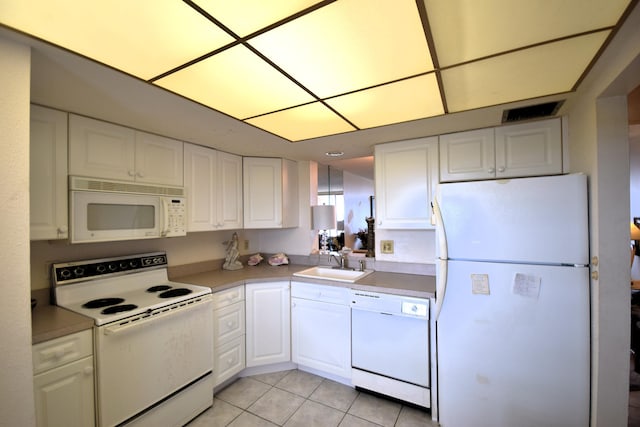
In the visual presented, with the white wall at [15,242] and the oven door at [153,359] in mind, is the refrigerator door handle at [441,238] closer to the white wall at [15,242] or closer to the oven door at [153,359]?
the oven door at [153,359]

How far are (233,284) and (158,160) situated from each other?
1187mm

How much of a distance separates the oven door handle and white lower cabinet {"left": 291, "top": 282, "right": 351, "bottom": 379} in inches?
34.9

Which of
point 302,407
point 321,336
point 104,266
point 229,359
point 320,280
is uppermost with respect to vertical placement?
point 104,266

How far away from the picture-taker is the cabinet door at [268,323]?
244 centimetres

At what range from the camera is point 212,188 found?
2547 mm

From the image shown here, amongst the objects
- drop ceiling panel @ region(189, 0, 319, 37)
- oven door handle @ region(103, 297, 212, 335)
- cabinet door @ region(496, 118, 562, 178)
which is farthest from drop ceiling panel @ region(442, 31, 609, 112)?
oven door handle @ region(103, 297, 212, 335)

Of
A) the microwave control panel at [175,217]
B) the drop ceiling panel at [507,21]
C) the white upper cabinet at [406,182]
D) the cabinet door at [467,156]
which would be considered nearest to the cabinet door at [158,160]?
the microwave control panel at [175,217]

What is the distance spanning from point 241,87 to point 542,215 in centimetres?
185

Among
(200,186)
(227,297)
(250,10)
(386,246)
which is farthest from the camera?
(386,246)

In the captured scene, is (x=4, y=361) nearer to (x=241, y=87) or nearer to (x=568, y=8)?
(x=241, y=87)

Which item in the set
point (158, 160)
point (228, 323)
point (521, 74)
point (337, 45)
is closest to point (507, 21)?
point (521, 74)

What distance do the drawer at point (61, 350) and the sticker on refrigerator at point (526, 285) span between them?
8.04 ft

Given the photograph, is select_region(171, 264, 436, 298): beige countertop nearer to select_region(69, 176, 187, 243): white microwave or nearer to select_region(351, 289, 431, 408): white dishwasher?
select_region(351, 289, 431, 408): white dishwasher

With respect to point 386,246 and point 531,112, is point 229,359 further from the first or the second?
point 531,112
